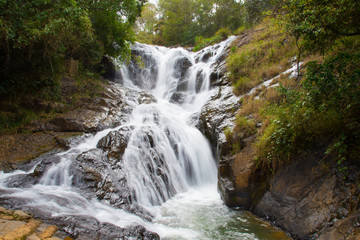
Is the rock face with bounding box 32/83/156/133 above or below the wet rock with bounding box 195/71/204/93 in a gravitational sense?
below

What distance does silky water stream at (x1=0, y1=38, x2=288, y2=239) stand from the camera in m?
4.31

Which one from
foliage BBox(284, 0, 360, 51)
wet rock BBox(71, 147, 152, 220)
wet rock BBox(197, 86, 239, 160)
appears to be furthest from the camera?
wet rock BBox(197, 86, 239, 160)

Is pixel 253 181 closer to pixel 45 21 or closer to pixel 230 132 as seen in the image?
pixel 230 132

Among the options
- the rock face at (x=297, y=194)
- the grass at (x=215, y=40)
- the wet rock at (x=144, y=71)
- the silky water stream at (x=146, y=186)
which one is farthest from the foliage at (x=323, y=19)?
the grass at (x=215, y=40)

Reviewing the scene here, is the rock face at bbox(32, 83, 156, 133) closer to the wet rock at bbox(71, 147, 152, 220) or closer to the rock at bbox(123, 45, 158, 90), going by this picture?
the wet rock at bbox(71, 147, 152, 220)

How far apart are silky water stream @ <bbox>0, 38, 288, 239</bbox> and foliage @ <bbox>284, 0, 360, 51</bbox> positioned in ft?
13.9

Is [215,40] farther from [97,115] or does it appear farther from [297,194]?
[297,194]

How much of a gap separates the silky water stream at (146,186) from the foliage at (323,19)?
13.9 ft

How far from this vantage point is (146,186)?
6.10 metres

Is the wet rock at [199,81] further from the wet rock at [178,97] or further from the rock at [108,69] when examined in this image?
the rock at [108,69]

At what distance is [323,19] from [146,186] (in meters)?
5.85

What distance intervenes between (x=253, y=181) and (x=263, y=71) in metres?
5.46

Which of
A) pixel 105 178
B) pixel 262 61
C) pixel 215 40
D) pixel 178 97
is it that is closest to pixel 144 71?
pixel 178 97

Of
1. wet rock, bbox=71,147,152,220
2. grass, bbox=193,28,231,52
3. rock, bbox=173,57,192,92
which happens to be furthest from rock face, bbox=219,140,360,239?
grass, bbox=193,28,231,52
